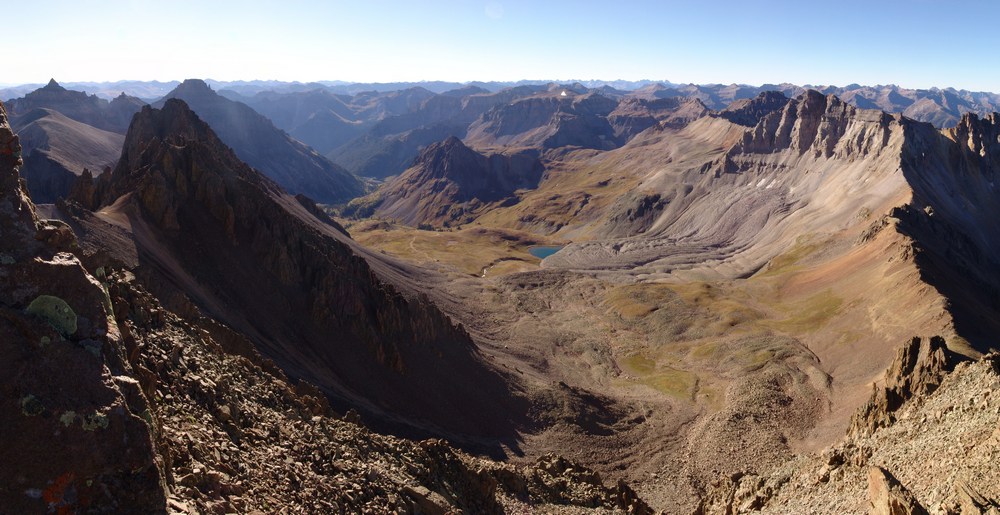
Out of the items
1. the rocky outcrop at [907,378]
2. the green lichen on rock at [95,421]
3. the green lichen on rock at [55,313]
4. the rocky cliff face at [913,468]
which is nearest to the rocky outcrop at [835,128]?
the rocky outcrop at [907,378]

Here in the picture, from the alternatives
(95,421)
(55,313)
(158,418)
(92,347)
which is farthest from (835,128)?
(95,421)

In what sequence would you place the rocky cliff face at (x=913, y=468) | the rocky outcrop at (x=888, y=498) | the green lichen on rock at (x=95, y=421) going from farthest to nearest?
1. the rocky cliff face at (x=913, y=468)
2. the rocky outcrop at (x=888, y=498)
3. the green lichen on rock at (x=95, y=421)

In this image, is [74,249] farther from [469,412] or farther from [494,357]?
[494,357]

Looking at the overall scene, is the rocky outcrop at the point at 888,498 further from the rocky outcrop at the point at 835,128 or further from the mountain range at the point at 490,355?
the rocky outcrop at the point at 835,128

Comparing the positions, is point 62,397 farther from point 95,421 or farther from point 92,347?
point 92,347

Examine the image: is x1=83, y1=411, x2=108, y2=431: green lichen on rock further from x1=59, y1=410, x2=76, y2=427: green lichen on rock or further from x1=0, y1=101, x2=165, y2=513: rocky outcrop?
x1=59, y1=410, x2=76, y2=427: green lichen on rock

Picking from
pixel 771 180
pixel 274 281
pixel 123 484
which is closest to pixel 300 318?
pixel 274 281
